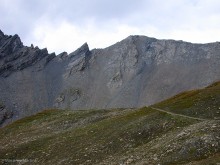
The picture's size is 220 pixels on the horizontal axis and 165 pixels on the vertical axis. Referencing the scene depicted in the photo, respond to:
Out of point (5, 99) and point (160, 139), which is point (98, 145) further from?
point (5, 99)

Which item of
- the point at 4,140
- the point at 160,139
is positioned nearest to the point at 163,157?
the point at 160,139

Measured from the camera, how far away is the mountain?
36688mm

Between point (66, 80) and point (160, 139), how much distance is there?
153 m

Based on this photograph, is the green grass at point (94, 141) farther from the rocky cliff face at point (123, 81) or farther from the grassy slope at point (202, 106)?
the rocky cliff face at point (123, 81)

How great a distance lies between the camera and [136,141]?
46.6 metres

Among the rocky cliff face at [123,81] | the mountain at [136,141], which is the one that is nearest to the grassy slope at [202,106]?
the mountain at [136,141]

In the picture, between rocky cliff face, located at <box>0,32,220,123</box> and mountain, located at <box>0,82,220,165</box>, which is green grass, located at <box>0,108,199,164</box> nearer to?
mountain, located at <box>0,82,220,165</box>

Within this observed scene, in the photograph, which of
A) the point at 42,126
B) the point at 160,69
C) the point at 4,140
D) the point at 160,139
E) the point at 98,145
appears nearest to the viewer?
the point at 160,139

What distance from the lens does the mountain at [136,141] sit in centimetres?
3669

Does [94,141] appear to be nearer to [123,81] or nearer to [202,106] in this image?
[202,106]

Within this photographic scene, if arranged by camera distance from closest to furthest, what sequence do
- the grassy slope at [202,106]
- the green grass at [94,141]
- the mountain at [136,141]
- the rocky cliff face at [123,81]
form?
1. the mountain at [136,141]
2. the green grass at [94,141]
3. the grassy slope at [202,106]
4. the rocky cliff face at [123,81]

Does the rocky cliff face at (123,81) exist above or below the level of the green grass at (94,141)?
above

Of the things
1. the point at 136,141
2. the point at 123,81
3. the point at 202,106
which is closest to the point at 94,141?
the point at 136,141

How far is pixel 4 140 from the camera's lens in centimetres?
6612
